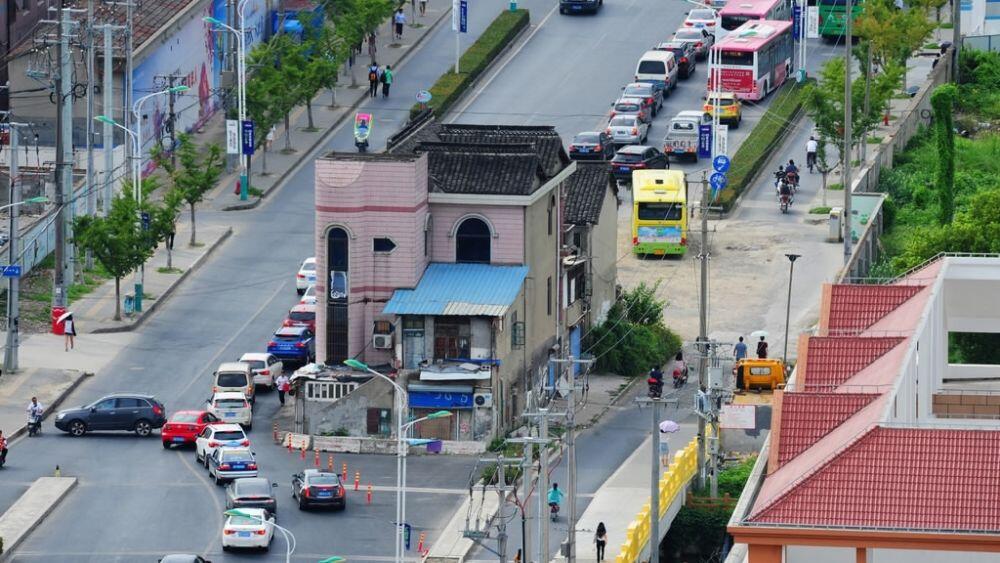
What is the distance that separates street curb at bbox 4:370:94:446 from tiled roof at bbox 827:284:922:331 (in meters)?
29.6

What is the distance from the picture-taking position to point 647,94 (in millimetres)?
146125

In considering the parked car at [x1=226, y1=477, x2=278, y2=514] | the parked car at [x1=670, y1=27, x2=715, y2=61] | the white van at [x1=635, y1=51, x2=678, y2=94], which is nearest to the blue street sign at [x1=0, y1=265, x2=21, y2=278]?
the parked car at [x1=226, y1=477, x2=278, y2=514]

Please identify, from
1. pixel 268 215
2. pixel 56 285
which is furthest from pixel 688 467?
pixel 268 215

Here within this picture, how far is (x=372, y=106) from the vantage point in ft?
488

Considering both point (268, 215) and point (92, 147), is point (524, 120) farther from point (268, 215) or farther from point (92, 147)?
point (92, 147)

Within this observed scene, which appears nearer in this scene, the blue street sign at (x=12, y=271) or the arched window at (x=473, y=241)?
the arched window at (x=473, y=241)

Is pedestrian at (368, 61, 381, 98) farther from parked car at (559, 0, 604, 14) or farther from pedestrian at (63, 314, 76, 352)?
pedestrian at (63, 314, 76, 352)

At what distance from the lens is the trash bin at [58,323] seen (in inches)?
4499

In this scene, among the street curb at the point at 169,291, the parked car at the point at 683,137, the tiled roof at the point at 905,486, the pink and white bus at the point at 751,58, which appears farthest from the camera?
the pink and white bus at the point at 751,58

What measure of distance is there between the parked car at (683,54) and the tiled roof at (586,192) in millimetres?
34246

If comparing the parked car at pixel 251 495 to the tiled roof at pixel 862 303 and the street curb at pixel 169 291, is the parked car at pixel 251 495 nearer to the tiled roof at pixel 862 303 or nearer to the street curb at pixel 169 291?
the tiled roof at pixel 862 303

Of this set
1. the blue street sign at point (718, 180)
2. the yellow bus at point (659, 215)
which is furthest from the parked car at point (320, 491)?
the blue street sign at point (718, 180)

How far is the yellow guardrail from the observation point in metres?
90.1

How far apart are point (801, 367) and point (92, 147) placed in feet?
155
